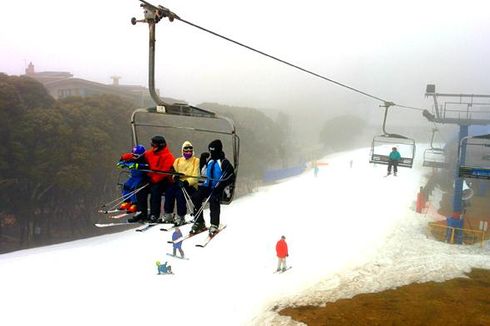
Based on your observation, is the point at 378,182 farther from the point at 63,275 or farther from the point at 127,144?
the point at 63,275

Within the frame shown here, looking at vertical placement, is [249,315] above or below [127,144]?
below

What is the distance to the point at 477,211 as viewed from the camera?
41.0 metres

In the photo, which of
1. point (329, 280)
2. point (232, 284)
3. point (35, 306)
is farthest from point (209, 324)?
point (35, 306)

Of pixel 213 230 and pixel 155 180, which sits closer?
pixel 155 180

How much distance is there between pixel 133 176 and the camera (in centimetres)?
759


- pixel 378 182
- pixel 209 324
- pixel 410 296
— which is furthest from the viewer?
pixel 378 182

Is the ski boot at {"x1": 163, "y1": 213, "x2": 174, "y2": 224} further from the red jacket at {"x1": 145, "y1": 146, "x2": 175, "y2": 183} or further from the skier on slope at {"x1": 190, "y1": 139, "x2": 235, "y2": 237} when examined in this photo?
the red jacket at {"x1": 145, "y1": 146, "x2": 175, "y2": 183}

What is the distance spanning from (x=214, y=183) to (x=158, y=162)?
1184 millimetres

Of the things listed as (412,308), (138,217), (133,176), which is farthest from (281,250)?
(133,176)

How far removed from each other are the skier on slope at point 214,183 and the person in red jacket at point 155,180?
0.70m

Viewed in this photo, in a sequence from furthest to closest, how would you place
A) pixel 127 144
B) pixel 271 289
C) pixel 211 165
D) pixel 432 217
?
pixel 127 144 → pixel 432 217 → pixel 271 289 → pixel 211 165

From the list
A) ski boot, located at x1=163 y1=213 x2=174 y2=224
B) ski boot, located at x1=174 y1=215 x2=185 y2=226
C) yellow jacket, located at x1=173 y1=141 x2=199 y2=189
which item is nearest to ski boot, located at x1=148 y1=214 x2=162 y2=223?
ski boot, located at x1=163 y1=213 x2=174 y2=224

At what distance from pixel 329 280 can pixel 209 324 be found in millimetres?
6698

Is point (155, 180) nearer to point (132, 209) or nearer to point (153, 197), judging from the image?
point (153, 197)
